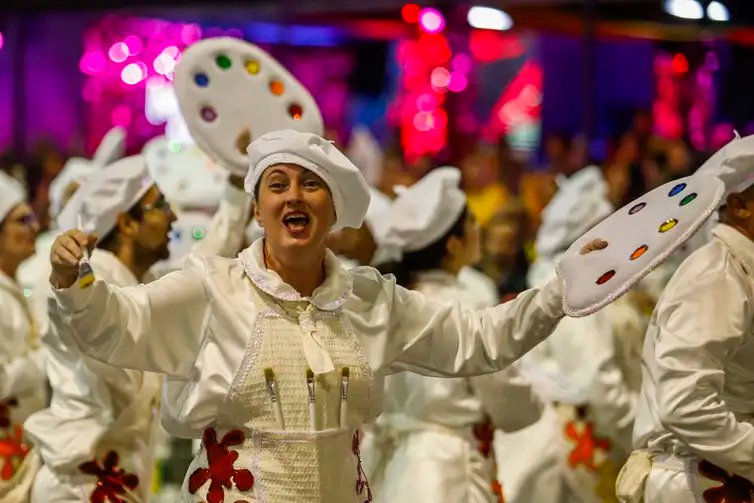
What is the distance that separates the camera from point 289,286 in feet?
14.9

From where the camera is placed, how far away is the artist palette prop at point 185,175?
8594mm

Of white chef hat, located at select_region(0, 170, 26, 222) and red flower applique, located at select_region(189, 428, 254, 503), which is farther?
white chef hat, located at select_region(0, 170, 26, 222)

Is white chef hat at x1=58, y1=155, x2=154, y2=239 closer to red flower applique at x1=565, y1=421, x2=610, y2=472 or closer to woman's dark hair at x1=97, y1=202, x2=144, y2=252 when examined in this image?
woman's dark hair at x1=97, y1=202, x2=144, y2=252

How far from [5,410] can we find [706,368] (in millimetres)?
2943

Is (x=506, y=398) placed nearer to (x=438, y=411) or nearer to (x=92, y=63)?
(x=438, y=411)

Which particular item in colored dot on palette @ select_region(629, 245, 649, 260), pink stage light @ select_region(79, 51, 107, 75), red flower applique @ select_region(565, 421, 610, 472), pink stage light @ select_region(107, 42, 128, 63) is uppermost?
colored dot on palette @ select_region(629, 245, 649, 260)

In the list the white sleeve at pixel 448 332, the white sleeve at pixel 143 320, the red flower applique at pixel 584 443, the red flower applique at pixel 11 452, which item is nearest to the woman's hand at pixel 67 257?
the white sleeve at pixel 143 320

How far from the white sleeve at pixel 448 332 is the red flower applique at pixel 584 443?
2.87m

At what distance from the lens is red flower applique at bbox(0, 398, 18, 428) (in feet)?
21.4

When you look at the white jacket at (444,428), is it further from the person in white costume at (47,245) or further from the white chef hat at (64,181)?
the white chef hat at (64,181)

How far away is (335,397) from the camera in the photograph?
449cm

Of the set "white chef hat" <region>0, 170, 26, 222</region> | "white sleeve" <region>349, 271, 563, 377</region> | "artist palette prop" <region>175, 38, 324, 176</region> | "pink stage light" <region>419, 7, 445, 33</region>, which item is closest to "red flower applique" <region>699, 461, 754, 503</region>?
"white sleeve" <region>349, 271, 563, 377</region>

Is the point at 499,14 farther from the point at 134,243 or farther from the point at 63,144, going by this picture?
the point at 134,243

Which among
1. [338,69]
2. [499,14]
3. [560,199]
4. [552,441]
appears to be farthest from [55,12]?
[552,441]
